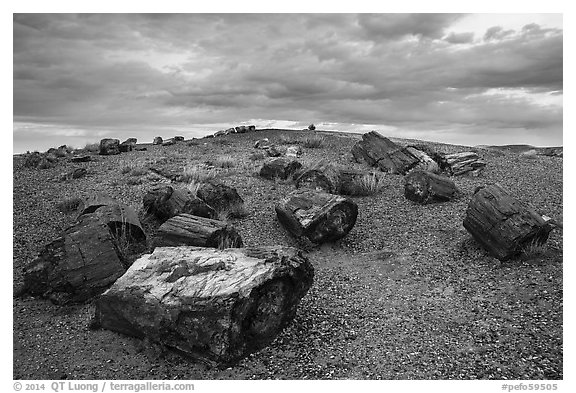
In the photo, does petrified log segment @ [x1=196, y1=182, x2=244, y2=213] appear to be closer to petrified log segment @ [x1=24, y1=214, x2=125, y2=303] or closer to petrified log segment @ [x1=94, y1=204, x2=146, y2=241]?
petrified log segment @ [x1=94, y1=204, x2=146, y2=241]

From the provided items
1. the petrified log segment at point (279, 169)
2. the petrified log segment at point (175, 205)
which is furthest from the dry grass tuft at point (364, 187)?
the petrified log segment at point (175, 205)

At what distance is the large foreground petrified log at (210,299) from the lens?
632 centimetres

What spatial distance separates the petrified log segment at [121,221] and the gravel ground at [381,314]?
106cm

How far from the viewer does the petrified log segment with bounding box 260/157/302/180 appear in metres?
15.5

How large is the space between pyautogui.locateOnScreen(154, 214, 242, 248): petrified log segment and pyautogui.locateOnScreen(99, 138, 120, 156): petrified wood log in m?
14.7

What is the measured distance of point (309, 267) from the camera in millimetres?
7492

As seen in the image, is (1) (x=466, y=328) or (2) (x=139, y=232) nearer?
(1) (x=466, y=328)

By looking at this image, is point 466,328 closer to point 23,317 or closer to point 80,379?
point 80,379

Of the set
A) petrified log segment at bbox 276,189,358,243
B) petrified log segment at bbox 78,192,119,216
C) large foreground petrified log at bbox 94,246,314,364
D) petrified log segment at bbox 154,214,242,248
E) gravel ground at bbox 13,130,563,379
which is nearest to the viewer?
large foreground petrified log at bbox 94,246,314,364

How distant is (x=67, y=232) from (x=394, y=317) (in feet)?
21.4

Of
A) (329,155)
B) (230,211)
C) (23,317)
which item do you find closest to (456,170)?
(329,155)

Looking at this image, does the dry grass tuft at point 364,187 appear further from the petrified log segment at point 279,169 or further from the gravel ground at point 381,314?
the petrified log segment at point 279,169

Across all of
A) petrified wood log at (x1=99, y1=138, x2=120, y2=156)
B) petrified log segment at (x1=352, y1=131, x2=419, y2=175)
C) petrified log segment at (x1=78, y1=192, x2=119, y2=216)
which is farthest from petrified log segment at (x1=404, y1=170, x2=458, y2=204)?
petrified wood log at (x1=99, y1=138, x2=120, y2=156)

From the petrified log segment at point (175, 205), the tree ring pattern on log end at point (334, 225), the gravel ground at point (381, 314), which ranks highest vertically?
the petrified log segment at point (175, 205)
